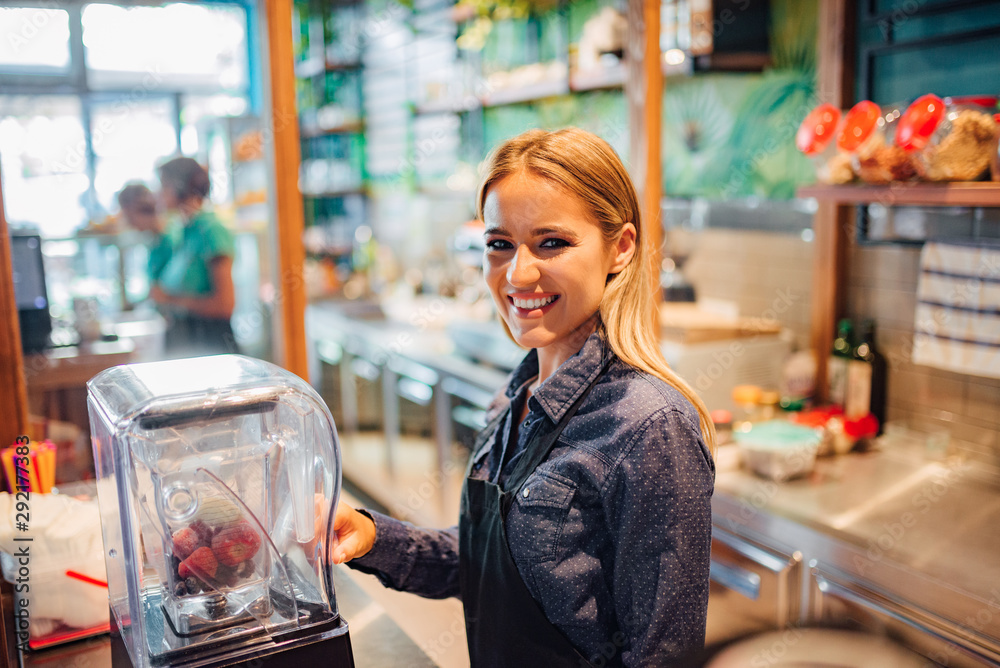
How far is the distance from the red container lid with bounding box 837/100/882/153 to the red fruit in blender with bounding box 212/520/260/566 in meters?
2.04

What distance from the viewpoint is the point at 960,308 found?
243 cm

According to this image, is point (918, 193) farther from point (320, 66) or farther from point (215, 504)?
point (320, 66)

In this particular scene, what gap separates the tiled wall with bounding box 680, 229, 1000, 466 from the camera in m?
2.54

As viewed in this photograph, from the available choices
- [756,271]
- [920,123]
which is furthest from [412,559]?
[756,271]

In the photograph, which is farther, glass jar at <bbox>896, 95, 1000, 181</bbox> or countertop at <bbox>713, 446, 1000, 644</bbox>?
glass jar at <bbox>896, 95, 1000, 181</bbox>

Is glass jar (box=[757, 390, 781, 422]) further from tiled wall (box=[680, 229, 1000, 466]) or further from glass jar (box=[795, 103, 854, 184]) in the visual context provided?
glass jar (box=[795, 103, 854, 184])

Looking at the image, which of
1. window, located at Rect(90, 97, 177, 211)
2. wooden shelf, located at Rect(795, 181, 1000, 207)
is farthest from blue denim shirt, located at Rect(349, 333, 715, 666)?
window, located at Rect(90, 97, 177, 211)

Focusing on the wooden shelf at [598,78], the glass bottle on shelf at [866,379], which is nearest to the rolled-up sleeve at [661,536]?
the glass bottle on shelf at [866,379]

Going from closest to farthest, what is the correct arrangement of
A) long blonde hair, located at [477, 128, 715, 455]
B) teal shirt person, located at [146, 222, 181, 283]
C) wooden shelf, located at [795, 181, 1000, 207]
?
long blonde hair, located at [477, 128, 715, 455] < wooden shelf, located at [795, 181, 1000, 207] < teal shirt person, located at [146, 222, 181, 283]

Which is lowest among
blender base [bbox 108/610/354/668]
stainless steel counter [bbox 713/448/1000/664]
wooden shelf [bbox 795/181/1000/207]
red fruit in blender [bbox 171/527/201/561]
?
stainless steel counter [bbox 713/448/1000/664]

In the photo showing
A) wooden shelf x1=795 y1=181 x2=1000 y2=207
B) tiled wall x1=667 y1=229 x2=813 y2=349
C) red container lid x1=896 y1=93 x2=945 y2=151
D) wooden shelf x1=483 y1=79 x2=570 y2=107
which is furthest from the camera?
wooden shelf x1=483 y1=79 x2=570 y2=107

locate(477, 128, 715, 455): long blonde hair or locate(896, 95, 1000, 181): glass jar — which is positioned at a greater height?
locate(896, 95, 1000, 181): glass jar

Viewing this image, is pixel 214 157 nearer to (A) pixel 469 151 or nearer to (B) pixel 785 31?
(B) pixel 785 31

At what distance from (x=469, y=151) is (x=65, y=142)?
299 centimetres
